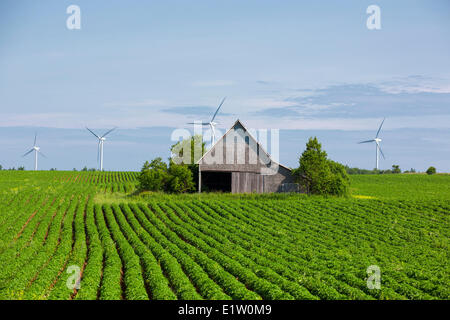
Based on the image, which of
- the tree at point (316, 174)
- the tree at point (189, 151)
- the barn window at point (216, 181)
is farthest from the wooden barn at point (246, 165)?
the tree at point (189, 151)

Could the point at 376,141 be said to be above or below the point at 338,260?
above

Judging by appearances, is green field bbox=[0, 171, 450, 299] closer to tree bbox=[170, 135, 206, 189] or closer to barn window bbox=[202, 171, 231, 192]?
barn window bbox=[202, 171, 231, 192]

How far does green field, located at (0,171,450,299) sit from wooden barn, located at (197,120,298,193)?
11.0ft

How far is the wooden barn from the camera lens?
4853 centimetres

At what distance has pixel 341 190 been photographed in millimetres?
46844

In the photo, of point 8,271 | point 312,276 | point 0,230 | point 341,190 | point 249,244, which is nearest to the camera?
point 312,276

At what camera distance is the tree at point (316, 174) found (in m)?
47.1

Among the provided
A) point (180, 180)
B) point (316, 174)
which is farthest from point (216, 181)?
point (316, 174)

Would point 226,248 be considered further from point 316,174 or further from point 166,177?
point 166,177

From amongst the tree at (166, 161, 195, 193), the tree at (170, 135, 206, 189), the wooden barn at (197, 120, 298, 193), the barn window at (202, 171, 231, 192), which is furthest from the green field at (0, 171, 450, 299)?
the tree at (170, 135, 206, 189)

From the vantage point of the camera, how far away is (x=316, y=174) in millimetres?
47688
